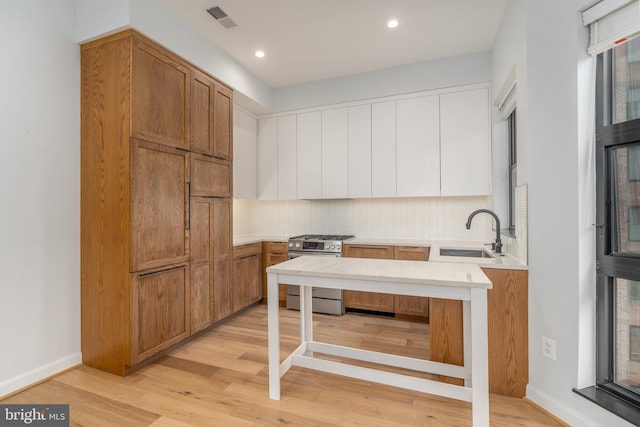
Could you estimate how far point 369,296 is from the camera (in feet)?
11.6

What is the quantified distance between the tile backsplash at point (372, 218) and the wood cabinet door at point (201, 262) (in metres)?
1.24

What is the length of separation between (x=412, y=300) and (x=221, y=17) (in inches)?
136

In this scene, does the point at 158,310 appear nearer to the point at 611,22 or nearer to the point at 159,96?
the point at 159,96

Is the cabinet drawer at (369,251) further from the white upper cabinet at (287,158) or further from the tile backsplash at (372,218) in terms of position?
the white upper cabinet at (287,158)

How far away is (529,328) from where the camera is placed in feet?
6.27

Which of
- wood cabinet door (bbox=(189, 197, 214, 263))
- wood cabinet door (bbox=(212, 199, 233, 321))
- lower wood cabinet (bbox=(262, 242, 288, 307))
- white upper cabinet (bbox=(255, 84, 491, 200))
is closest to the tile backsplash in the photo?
white upper cabinet (bbox=(255, 84, 491, 200))

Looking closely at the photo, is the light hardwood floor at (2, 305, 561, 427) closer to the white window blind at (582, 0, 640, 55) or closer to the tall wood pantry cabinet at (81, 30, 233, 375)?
the tall wood pantry cabinet at (81, 30, 233, 375)

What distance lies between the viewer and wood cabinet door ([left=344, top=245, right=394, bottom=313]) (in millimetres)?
3430


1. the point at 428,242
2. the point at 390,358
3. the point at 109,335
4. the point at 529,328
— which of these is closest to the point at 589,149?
the point at 529,328

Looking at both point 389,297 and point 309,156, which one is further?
point 309,156

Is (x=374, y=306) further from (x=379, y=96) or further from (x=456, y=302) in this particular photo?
(x=379, y=96)

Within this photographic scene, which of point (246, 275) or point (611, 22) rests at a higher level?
point (611, 22)

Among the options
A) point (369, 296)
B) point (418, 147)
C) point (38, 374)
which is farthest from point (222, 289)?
point (418, 147)

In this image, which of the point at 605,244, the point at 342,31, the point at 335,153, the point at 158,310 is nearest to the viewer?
the point at 605,244
